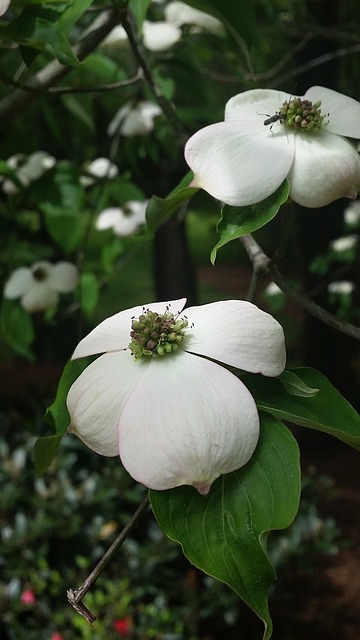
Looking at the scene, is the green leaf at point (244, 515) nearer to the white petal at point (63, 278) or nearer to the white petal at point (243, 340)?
the white petal at point (243, 340)

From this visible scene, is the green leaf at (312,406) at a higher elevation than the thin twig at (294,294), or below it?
higher

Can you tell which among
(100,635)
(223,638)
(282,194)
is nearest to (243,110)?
(282,194)

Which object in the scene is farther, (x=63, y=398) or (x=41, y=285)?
(x=41, y=285)

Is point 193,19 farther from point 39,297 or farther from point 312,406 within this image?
point 312,406

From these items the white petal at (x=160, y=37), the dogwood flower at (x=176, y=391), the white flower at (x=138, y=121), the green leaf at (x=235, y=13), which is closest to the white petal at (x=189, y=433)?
the dogwood flower at (x=176, y=391)

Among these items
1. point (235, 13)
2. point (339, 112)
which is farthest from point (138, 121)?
point (339, 112)

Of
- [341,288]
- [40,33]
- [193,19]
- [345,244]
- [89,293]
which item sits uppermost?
[40,33]
